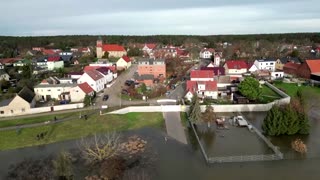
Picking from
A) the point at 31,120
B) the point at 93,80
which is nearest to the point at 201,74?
the point at 93,80

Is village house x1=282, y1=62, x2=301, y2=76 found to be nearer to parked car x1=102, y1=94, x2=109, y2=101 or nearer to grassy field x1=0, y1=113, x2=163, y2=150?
grassy field x1=0, y1=113, x2=163, y2=150

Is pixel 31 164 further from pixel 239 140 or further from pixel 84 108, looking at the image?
pixel 239 140

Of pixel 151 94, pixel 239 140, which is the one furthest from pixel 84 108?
pixel 239 140

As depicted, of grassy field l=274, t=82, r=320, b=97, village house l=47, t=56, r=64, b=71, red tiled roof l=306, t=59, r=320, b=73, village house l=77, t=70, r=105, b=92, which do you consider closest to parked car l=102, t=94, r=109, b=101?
village house l=77, t=70, r=105, b=92

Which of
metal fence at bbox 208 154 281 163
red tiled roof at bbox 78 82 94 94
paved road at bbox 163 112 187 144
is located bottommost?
metal fence at bbox 208 154 281 163

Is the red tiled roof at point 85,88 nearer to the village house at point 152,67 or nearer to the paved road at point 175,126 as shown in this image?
the paved road at point 175,126

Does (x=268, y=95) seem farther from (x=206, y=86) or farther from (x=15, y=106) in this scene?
(x=15, y=106)
